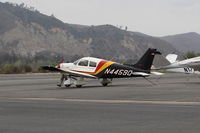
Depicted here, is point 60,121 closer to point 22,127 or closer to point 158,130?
point 22,127

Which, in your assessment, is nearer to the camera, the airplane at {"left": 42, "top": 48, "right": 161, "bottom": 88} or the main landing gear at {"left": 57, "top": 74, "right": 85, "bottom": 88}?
the airplane at {"left": 42, "top": 48, "right": 161, "bottom": 88}

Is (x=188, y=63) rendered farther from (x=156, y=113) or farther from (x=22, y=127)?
(x=22, y=127)

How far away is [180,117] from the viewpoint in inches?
569

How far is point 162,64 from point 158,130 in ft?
102

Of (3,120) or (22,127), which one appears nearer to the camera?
→ (22,127)

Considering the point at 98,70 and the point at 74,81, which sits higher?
the point at 98,70

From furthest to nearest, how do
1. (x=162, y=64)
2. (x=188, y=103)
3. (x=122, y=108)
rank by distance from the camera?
1. (x=162, y=64)
2. (x=188, y=103)
3. (x=122, y=108)

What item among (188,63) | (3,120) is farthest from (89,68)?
(3,120)

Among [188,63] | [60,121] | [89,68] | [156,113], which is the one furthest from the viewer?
[188,63]

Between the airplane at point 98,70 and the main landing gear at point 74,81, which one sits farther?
the main landing gear at point 74,81

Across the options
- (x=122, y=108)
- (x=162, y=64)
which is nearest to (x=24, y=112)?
(x=122, y=108)

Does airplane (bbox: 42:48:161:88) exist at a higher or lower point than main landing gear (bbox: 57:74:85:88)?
higher

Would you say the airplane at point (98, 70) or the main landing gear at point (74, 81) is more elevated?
the airplane at point (98, 70)

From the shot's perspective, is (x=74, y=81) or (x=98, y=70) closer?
(x=98, y=70)
